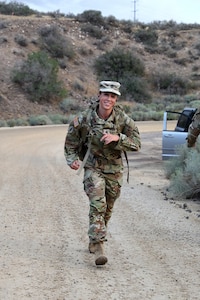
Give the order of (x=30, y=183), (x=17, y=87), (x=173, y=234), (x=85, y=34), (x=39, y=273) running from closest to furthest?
1. (x=39, y=273)
2. (x=173, y=234)
3. (x=30, y=183)
4. (x=17, y=87)
5. (x=85, y=34)

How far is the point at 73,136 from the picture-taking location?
6512mm

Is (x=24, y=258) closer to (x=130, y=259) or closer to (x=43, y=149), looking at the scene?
(x=130, y=259)

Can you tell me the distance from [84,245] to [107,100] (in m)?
1.84

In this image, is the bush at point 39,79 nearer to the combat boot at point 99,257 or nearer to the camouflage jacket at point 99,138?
the camouflage jacket at point 99,138

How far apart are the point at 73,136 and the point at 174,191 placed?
5.28 metres

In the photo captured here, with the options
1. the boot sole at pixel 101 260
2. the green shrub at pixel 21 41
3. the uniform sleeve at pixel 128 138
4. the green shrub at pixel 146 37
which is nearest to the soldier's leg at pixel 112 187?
the uniform sleeve at pixel 128 138

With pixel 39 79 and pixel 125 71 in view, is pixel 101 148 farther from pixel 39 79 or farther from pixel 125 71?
pixel 125 71

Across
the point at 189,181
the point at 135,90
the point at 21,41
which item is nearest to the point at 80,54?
the point at 21,41

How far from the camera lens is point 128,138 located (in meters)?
6.30

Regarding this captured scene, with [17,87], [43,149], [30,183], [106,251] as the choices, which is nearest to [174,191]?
[30,183]

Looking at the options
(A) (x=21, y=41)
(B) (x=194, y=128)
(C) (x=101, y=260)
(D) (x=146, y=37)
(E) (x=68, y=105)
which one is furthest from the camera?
(D) (x=146, y=37)

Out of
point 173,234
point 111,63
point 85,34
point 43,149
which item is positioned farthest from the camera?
point 85,34

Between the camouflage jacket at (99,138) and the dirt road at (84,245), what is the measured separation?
1.05m

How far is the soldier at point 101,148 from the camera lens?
20.4ft
